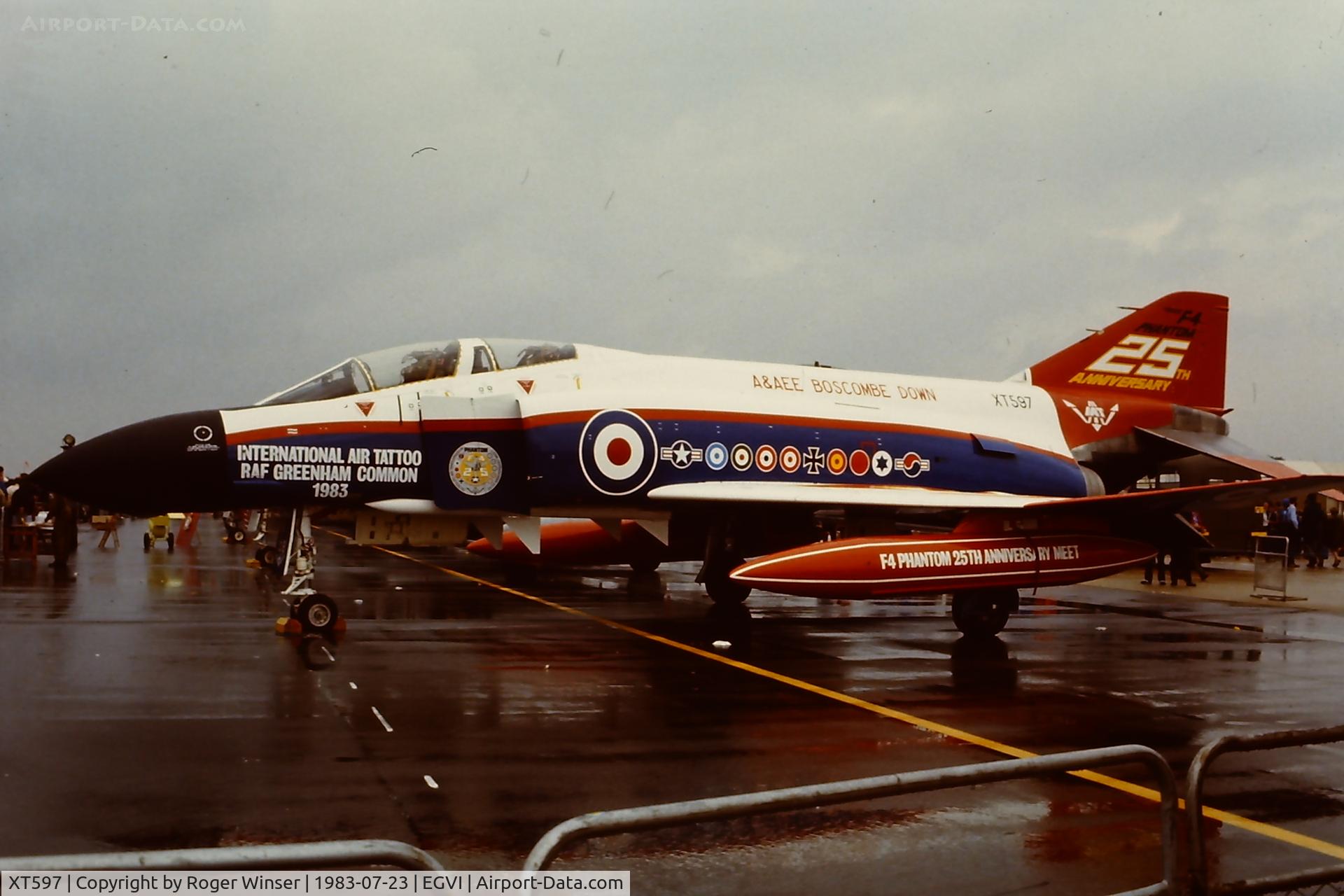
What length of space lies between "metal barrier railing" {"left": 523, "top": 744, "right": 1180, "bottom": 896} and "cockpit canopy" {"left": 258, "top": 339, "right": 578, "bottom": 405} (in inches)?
378

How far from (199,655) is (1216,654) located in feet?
32.6

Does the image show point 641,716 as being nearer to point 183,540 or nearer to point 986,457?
point 986,457

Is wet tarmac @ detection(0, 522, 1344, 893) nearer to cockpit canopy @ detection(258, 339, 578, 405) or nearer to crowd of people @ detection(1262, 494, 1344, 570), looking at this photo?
cockpit canopy @ detection(258, 339, 578, 405)

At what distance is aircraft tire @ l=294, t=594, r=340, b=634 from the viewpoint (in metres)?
11.9

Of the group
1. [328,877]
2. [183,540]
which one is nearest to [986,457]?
[328,877]

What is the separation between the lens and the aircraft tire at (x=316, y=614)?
11.9m

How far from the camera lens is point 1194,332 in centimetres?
1761

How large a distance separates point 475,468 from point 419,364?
4.29 ft

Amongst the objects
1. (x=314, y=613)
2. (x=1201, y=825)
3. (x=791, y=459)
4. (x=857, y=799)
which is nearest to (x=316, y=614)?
(x=314, y=613)

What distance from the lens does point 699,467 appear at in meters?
13.4

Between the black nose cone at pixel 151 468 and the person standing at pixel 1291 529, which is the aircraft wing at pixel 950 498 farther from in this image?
the person standing at pixel 1291 529

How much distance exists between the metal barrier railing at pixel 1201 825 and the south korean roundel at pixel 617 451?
935cm

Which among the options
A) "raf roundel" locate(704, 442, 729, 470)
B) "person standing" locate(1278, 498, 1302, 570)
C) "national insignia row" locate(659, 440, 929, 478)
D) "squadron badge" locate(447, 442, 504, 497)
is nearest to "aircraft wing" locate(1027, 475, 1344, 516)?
"national insignia row" locate(659, 440, 929, 478)

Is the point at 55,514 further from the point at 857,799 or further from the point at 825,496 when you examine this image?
the point at 857,799
